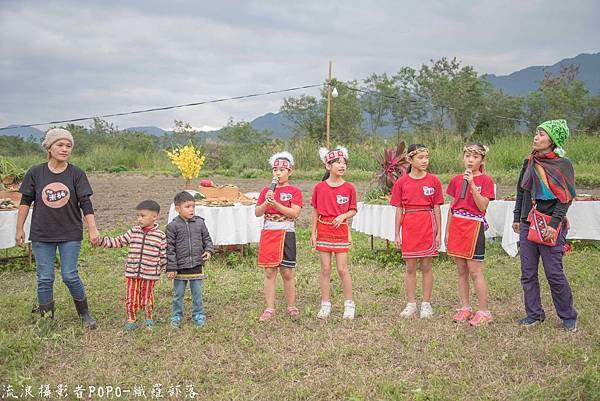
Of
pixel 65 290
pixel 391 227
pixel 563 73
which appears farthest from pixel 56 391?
pixel 563 73

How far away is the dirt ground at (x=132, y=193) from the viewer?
11188 mm

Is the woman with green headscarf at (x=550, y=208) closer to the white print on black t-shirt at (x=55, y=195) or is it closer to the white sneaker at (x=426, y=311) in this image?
the white sneaker at (x=426, y=311)

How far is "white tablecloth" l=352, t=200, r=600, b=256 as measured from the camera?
24.5 feet

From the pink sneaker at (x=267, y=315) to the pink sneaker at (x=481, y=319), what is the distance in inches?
66.6

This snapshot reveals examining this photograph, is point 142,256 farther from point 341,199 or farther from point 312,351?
point 341,199

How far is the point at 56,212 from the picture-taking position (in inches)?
181

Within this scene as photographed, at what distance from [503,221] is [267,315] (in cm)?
451

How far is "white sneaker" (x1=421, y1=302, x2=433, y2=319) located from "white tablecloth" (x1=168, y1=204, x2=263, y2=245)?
2.87 m

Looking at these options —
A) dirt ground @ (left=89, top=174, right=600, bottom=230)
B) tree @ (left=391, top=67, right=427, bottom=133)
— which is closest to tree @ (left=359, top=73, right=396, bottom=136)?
tree @ (left=391, top=67, right=427, bottom=133)

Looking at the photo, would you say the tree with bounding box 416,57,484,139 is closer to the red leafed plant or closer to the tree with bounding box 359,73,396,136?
the tree with bounding box 359,73,396,136

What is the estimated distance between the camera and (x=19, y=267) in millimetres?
7090

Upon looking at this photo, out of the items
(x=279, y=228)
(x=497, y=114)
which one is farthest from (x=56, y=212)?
(x=497, y=114)

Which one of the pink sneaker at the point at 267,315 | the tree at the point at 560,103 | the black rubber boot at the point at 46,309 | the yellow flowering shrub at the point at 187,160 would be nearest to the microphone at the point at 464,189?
the pink sneaker at the point at 267,315

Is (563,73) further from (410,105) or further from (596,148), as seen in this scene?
(596,148)
